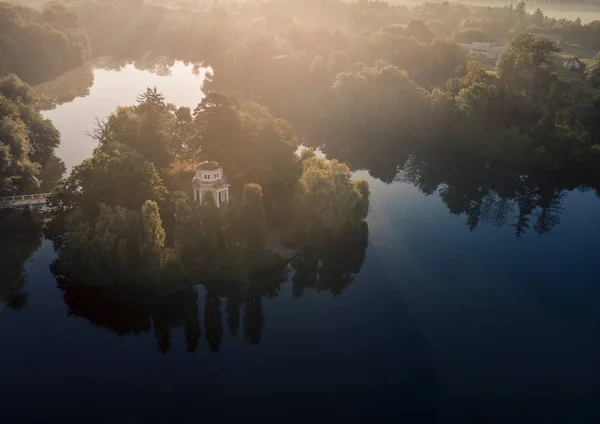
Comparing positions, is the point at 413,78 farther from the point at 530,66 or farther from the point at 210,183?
the point at 210,183

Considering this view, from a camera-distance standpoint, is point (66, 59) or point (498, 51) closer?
point (498, 51)

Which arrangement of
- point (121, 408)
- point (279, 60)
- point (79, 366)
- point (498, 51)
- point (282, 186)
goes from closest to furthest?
point (121, 408)
point (79, 366)
point (282, 186)
point (279, 60)
point (498, 51)

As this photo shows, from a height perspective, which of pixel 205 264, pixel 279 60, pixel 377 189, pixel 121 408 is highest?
pixel 279 60

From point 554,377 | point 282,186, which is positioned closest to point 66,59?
point 282,186

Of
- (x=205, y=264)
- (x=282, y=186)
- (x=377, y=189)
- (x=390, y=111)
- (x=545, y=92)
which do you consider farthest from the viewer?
(x=390, y=111)

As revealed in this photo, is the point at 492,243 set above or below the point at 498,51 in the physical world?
below

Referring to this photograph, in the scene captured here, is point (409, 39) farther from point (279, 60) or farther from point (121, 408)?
point (121, 408)

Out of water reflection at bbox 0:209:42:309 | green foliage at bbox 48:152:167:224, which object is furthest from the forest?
water reflection at bbox 0:209:42:309
